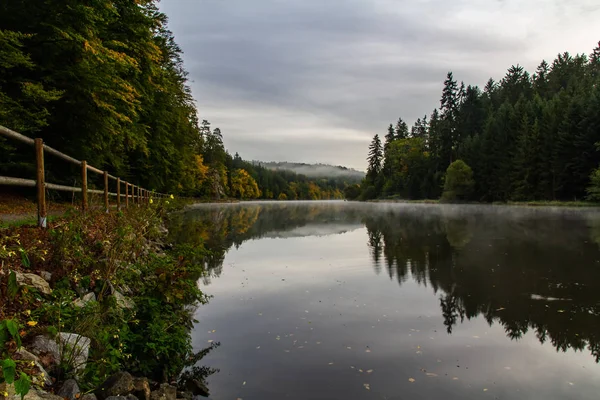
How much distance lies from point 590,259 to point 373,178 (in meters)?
107

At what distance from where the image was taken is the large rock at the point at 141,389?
10.5ft

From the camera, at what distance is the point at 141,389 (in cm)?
324

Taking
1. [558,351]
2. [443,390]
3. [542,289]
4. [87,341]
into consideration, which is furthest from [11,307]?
[542,289]

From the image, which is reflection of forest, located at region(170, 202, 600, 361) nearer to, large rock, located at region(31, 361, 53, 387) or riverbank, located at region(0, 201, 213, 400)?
riverbank, located at region(0, 201, 213, 400)

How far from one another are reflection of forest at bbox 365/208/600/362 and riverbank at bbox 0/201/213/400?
3.78 metres

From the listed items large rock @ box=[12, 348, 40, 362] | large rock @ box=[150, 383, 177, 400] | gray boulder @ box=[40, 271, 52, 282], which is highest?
gray boulder @ box=[40, 271, 52, 282]

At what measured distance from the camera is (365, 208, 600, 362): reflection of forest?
534cm

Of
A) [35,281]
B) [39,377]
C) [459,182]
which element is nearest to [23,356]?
[39,377]

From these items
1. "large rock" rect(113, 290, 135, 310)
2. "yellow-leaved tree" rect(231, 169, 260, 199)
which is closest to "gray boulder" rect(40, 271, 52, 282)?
"large rock" rect(113, 290, 135, 310)

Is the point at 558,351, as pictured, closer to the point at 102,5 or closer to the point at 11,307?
the point at 11,307

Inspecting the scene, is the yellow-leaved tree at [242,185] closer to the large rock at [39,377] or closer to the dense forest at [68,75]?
the dense forest at [68,75]

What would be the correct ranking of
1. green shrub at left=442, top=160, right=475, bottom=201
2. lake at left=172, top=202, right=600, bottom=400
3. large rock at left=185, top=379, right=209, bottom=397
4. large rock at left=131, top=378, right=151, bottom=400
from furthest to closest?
1. green shrub at left=442, top=160, right=475, bottom=201
2. lake at left=172, top=202, right=600, bottom=400
3. large rock at left=185, top=379, right=209, bottom=397
4. large rock at left=131, top=378, right=151, bottom=400

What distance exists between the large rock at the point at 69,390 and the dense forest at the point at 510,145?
1983 inches

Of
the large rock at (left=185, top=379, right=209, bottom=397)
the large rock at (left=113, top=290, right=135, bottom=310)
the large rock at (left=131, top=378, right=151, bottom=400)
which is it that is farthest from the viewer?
the large rock at (left=113, top=290, right=135, bottom=310)
